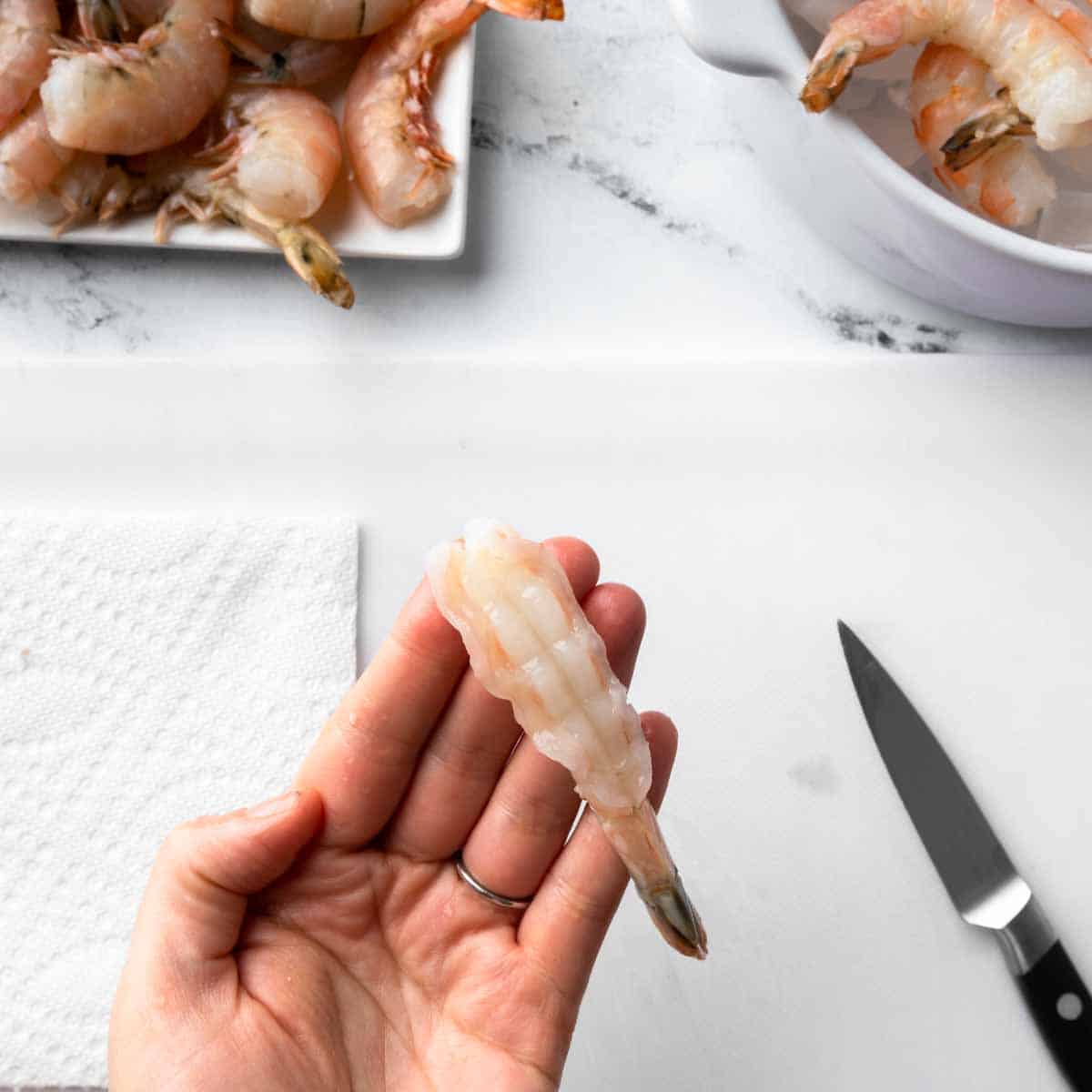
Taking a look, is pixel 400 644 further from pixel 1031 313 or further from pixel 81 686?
pixel 1031 313

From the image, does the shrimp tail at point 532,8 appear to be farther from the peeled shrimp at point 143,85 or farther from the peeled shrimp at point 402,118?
the peeled shrimp at point 143,85

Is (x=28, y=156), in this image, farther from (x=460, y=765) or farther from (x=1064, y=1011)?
(x=1064, y=1011)

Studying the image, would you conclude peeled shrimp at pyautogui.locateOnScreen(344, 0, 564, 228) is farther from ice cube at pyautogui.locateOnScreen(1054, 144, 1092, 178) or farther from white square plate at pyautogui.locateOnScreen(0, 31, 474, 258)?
ice cube at pyautogui.locateOnScreen(1054, 144, 1092, 178)

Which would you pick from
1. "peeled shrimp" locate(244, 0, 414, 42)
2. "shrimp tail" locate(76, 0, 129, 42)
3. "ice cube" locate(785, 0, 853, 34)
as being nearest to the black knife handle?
"ice cube" locate(785, 0, 853, 34)

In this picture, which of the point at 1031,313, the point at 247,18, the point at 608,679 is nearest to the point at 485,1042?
the point at 608,679

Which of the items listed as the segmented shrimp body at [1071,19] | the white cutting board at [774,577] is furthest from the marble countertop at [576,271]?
the segmented shrimp body at [1071,19]

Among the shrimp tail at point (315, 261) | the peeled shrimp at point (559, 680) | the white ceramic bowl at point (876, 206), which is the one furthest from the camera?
the shrimp tail at point (315, 261)
